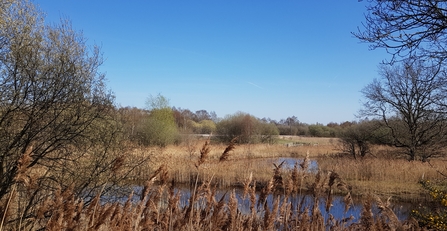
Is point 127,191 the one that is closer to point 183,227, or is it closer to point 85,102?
point 85,102

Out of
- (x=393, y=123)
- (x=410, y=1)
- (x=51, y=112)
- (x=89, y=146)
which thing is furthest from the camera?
(x=393, y=123)

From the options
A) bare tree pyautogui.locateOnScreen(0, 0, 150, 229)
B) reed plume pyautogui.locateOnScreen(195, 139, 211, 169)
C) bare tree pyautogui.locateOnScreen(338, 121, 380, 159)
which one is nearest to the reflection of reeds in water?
reed plume pyautogui.locateOnScreen(195, 139, 211, 169)

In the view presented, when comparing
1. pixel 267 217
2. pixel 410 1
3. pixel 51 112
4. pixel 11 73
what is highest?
pixel 410 1

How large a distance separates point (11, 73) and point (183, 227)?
615 cm

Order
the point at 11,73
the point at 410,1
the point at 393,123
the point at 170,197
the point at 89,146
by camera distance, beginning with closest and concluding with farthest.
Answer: the point at 170,197
the point at 410,1
the point at 11,73
the point at 89,146
the point at 393,123

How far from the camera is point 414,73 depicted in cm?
1762

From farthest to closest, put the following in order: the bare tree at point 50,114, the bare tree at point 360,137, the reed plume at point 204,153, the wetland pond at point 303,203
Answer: the bare tree at point 360,137
the bare tree at point 50,114
the wetland pond at point 303,203
the reed plume at point 204,153

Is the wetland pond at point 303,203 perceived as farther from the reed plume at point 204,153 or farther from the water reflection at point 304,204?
the reed plume at point 204,153

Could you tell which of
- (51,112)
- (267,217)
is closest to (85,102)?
(51,112)

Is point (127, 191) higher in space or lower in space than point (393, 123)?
lower

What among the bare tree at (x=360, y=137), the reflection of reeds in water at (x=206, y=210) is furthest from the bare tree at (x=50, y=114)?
the bare tree at (x=360, y=137)

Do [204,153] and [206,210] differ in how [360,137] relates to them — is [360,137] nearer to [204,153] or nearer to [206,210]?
[206,210]

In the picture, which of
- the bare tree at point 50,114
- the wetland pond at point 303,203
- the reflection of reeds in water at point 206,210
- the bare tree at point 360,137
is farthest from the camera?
the bare tree at point 360,137

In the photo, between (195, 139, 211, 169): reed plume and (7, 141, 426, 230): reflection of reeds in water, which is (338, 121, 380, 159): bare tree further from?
(195, 139, 211, 169): reed plume
